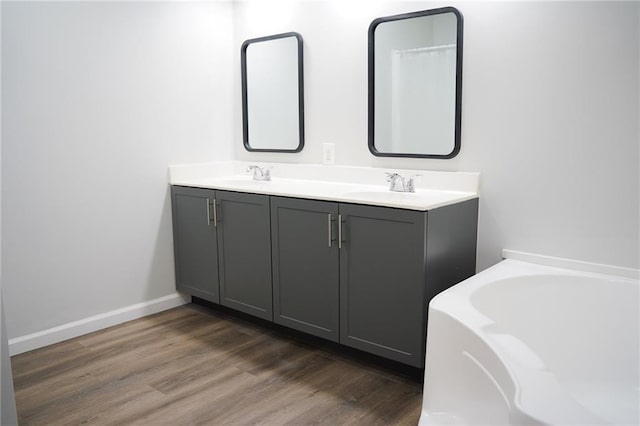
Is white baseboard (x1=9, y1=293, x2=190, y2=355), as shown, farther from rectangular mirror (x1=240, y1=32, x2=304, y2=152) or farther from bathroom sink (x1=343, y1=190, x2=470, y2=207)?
bathroom sink (x1=343, y1=190, x2=470, y2=207)

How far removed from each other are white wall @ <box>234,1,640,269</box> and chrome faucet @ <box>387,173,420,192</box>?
136mm

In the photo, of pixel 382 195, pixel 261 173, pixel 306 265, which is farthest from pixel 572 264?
pixel 261 173

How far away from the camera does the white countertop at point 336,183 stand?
2.56 m

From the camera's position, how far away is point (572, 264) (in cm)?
246

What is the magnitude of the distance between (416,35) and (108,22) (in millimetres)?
1652

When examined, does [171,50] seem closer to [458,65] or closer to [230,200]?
[230,200]

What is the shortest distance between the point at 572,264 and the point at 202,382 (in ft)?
5.66

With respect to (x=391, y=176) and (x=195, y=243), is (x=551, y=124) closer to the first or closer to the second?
(x=391, y=176)

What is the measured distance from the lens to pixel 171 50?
11.0 ft

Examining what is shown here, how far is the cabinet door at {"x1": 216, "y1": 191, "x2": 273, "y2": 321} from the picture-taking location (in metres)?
2.96

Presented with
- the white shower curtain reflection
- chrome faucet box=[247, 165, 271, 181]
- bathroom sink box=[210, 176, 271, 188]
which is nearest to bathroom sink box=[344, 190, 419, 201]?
the white shower curtain reflection

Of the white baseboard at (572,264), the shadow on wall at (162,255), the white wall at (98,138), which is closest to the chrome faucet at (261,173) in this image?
the white wall at (98,138)

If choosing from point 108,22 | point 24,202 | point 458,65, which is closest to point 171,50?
point 108,22

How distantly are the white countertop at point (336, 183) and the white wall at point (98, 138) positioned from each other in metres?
0.12
